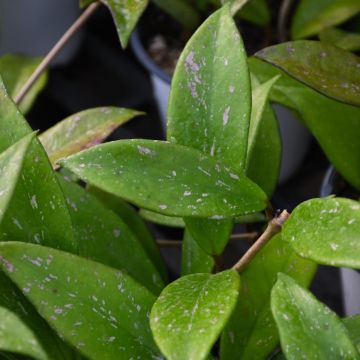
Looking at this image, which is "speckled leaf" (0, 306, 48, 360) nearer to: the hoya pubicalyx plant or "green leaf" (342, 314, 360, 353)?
the hoya pubicalyx plant

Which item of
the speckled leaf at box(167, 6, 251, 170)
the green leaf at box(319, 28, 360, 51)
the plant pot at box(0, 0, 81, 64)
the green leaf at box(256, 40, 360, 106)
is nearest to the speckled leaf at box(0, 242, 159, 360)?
the speckled leaf at box(167, 6, 251, 170)

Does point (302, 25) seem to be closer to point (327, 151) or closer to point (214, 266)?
point (327, 151)

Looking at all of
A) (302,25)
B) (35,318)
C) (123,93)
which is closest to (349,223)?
(35,318)

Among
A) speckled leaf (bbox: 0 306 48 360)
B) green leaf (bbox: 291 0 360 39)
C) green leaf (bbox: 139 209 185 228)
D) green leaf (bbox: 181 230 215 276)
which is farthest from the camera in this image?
green leaf (bbox: 291 0 360 39)

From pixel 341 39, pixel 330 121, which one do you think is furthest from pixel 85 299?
pixel 341 39

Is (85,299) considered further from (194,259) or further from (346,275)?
(346,275)

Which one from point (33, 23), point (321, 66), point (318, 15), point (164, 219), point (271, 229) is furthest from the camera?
point (33, 23)
